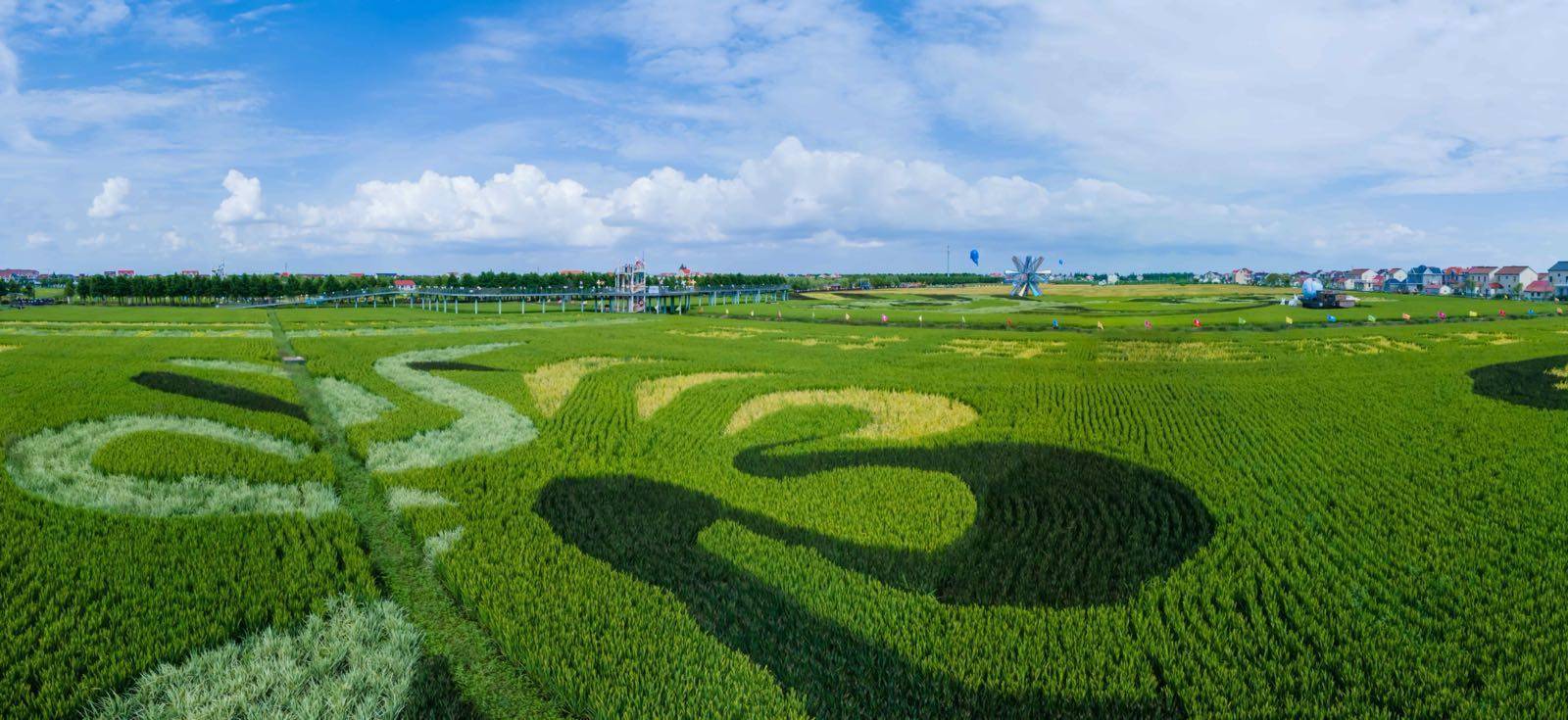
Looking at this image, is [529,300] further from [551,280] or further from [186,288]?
[186,288]

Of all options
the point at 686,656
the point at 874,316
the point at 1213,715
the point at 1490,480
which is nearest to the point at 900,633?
the point at 686,656

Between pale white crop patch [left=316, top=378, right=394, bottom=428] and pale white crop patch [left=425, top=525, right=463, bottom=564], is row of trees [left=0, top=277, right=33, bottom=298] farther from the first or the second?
pale white crop patch [left=425, top=525, right=463, bottom=564]

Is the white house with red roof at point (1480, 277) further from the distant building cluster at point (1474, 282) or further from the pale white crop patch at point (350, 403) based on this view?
the pale white crop patch at point (350, 403)

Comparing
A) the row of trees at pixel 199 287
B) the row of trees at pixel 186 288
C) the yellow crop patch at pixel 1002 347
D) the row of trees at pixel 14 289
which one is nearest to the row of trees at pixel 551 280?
the row of trees at pixel 199 287

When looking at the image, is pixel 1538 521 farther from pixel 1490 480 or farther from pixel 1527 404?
pixel 1527 404

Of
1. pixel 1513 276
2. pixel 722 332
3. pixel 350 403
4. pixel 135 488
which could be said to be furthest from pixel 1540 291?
pixel 135 488

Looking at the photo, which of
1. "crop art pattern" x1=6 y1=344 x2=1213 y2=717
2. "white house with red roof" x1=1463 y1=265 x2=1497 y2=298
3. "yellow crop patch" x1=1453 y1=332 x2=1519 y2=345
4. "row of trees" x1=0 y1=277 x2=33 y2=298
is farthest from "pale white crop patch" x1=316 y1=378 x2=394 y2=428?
"white house with red roof" x1=1463 y1=265 x2=1497 y2=298
